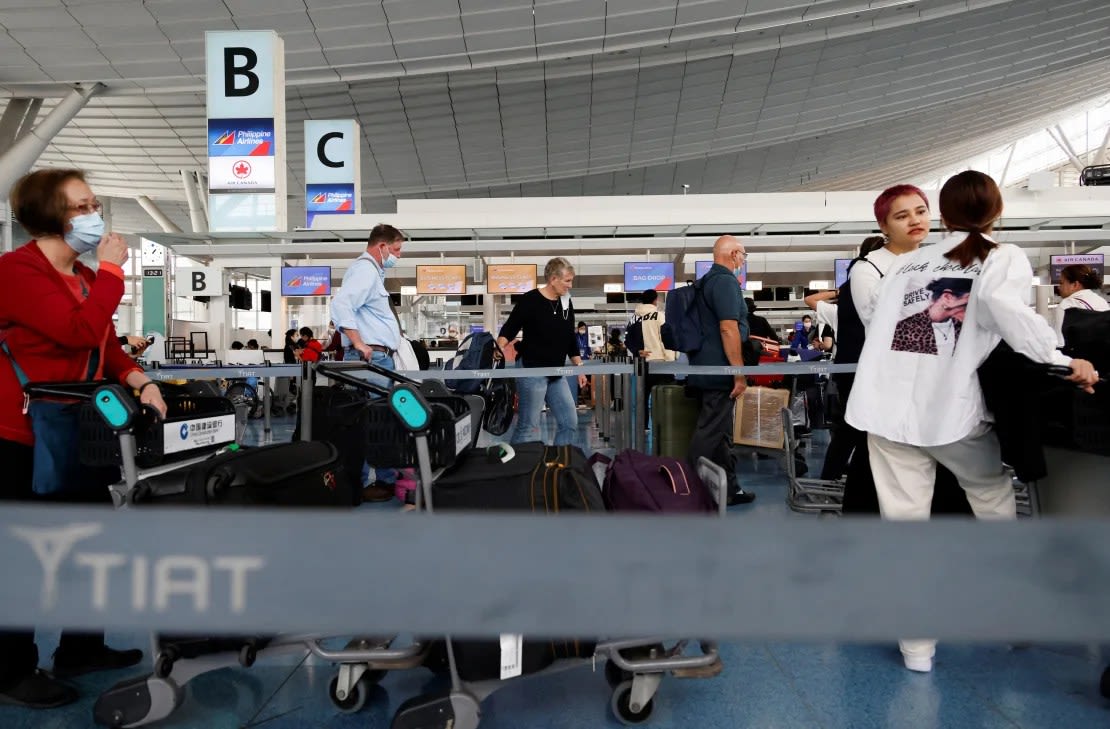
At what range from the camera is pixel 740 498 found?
4.75m

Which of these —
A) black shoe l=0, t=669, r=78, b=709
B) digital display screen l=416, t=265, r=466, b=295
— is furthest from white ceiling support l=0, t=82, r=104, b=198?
black shoe l=0, t=669, r=78, b=709

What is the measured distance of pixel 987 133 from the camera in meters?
37.5

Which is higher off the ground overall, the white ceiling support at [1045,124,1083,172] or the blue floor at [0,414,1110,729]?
the white ceiling support at [1045,124,1083,172]

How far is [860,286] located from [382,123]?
23816 mm

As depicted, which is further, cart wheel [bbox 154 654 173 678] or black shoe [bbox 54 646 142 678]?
black shoe [bbox 54 646 142 678]

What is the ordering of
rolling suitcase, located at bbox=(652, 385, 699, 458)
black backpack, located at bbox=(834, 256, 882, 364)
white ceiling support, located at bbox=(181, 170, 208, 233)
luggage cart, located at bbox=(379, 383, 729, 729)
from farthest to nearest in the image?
white ceiling support, located at bbox=(181, 170, 208, 233) → rolling suitcase, located at bbox=(652, 385, 699, 458) → black backpack, located at bbox=(834, 256, 882, 364) → luggage cart, located at bbox=(379, 383, 729, 729)

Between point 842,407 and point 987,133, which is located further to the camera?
point 987,133

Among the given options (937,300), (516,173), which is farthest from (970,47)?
(937,300)

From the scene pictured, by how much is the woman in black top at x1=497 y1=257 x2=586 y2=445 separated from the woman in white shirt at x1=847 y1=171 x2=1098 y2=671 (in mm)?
2761

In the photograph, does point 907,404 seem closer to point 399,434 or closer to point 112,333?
point 399,434

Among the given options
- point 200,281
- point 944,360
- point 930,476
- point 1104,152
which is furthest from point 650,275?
point 1104,152

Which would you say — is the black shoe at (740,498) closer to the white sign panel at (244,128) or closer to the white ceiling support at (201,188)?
the white sign panel at (244,128)

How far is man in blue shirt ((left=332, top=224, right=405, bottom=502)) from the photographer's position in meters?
4.39

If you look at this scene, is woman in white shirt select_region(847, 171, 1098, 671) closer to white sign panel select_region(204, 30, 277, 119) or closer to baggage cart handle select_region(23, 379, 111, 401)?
baggage cart handle select_region(23, 379, 111, 401)
